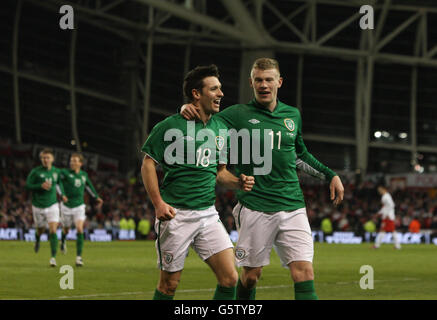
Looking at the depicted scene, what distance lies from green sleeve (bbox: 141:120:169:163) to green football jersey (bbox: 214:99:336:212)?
117 centimetres

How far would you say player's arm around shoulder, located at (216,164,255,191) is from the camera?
809cm

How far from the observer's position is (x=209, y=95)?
317 inches

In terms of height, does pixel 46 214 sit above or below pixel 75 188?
below

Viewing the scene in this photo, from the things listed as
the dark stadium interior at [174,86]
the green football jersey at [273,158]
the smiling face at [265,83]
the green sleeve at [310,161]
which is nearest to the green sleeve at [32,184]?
the green football jersey at [273,158]

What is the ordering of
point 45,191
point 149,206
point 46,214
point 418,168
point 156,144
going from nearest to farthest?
point 156,144
point 46,214
point 45,191
point 149,206
point 418,168

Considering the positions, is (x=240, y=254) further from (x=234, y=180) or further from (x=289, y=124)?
(x=289, y=124)

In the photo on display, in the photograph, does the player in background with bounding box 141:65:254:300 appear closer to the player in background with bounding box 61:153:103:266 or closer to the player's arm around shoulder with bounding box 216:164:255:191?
the player's arm around shoulder with bounding box 216:164:255:191

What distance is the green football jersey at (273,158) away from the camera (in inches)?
345

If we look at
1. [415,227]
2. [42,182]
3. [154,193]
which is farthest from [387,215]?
[154,193]

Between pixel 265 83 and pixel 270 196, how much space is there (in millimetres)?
1095

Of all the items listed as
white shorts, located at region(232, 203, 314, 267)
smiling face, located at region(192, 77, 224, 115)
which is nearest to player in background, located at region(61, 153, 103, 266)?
white shorts, located at region(232, 203, 314, 267)
